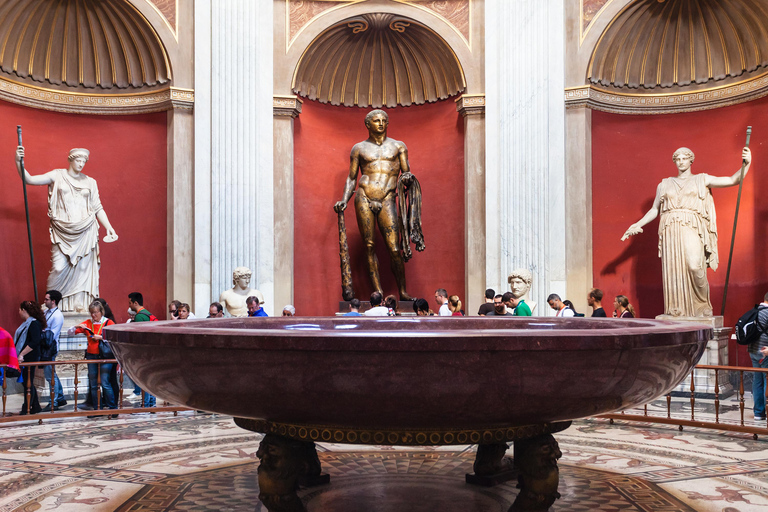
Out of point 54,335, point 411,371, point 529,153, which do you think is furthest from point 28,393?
point 529,153

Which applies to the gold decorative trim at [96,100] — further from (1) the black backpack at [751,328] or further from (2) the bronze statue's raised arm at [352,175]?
(1) the black backpack at [751,328]

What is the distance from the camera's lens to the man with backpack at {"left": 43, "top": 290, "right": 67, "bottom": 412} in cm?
691

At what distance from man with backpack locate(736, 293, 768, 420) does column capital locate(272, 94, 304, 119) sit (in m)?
6.13

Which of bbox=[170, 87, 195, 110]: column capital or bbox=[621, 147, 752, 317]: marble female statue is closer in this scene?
bbox=[621, 147, 752, 317]: marble female statue

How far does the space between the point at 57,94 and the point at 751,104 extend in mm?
9082

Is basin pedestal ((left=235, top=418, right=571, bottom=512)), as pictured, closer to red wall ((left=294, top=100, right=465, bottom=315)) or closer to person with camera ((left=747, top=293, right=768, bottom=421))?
person with camera ((left=747, top=293, right=768, bottom=421))

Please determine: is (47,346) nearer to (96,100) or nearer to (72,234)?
(72,234)

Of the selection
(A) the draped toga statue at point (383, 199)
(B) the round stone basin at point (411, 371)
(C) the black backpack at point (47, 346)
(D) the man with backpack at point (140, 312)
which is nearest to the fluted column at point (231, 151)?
(A) the draped toga statue at point (383, 199)

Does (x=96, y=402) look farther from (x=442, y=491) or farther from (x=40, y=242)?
(x=442, y=491)

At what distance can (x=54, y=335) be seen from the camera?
→ 7047mm

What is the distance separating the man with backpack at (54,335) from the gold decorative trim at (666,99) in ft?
21.6

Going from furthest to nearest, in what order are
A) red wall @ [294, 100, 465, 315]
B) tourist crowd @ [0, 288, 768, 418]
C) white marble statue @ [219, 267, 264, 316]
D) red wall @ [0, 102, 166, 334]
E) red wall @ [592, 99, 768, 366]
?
red wall @ [294, 100, 465, 315]
red wall @ [0, 102, 166, 334]
red wall @ [592, 99, 768, 366]
white marble statue @ [219, 267, 264, 316]
tourist crowd @ [0, 288, 768, 418]

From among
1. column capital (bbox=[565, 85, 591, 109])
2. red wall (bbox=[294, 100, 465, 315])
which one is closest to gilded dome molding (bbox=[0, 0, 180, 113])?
red wall (bbox=[294, 100, 465, 315])

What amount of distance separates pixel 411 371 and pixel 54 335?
5.95 m
